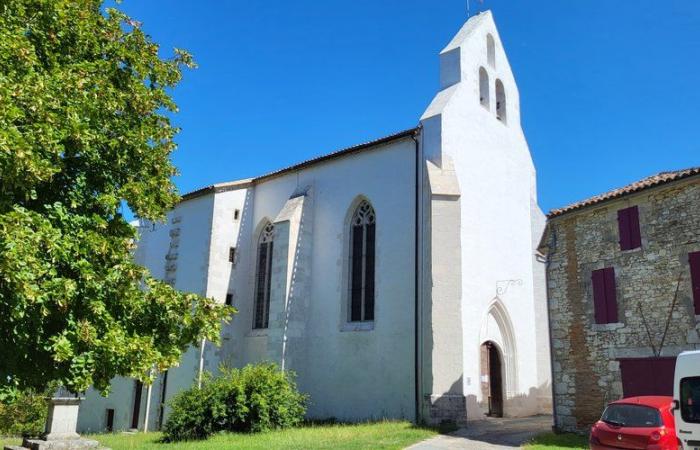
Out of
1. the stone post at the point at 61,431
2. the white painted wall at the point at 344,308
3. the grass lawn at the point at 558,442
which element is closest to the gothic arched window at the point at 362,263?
the white painted wall at the point at 344,308

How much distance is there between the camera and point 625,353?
13320 millimetres

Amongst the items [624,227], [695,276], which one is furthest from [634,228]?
[695,276]

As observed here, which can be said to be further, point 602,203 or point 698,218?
point 602,203

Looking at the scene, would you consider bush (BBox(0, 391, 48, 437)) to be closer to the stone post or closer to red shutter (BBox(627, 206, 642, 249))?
the stone post

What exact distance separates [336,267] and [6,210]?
521 inches

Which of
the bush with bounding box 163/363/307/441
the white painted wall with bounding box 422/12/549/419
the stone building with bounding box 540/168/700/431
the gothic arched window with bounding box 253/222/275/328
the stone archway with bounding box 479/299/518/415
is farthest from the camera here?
the gothic arched window with bounding box 253/222/275/328

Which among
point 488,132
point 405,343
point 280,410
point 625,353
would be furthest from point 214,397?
point 488,132

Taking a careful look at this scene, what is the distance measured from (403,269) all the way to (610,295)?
250 inches

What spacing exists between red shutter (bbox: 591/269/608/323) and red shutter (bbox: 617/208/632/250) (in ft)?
2.64

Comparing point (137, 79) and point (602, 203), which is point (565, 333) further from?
point (137, 79)

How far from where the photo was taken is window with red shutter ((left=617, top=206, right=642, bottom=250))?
539 inches

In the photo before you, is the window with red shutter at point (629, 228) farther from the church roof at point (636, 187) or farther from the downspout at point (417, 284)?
the downspout at point (417, 284)

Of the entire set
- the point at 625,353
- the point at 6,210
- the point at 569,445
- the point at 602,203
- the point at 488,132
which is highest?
the point at 488,132

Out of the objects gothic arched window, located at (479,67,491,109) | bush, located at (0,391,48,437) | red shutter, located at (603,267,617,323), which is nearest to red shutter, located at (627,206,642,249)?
red shutter, located at (603,267,617,323)
